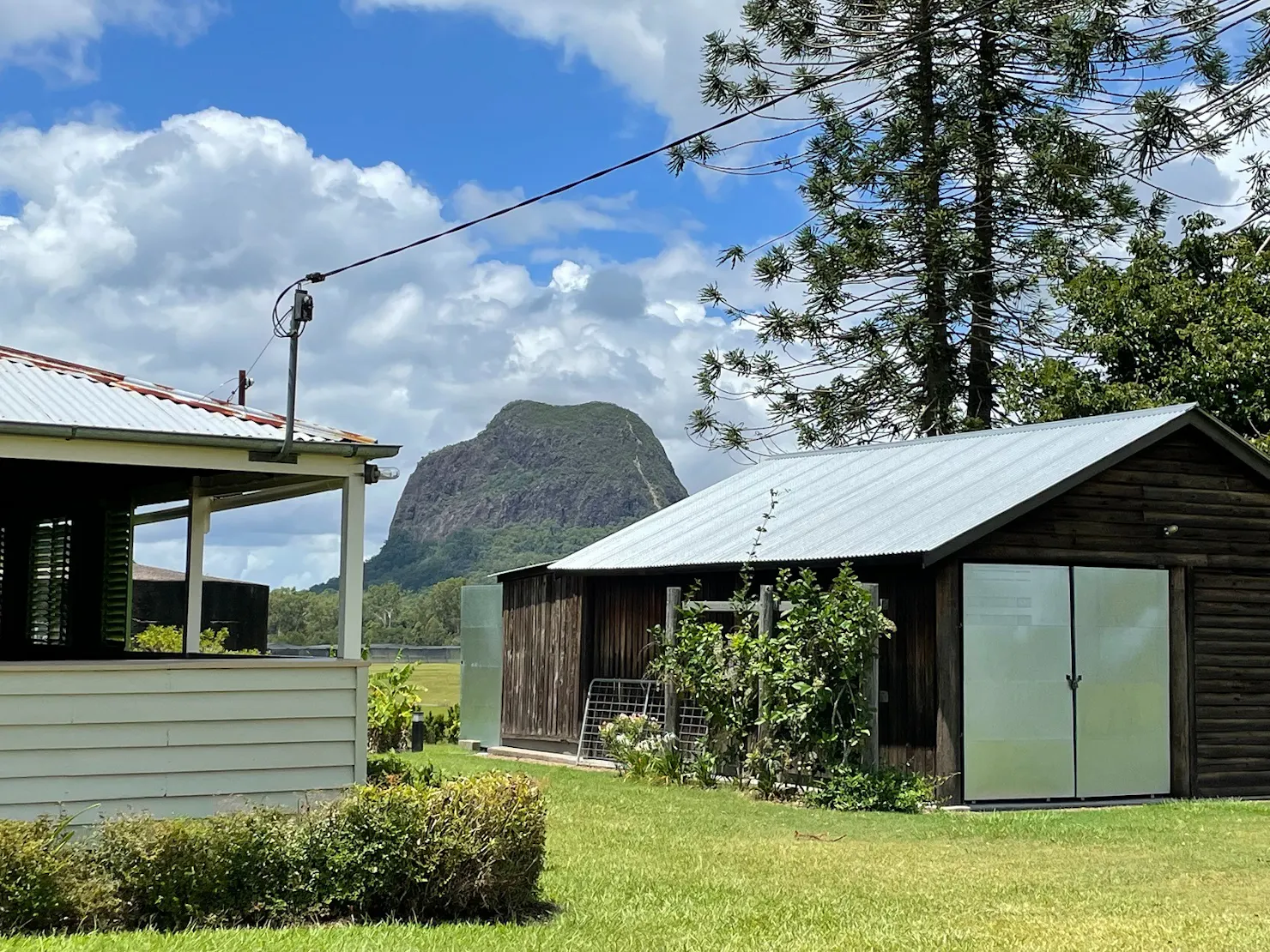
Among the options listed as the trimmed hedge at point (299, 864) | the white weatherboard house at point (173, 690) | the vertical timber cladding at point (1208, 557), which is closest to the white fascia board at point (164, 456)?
the white weatherboard house at point (173, 690)

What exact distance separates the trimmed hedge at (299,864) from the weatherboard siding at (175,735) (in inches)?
22.7

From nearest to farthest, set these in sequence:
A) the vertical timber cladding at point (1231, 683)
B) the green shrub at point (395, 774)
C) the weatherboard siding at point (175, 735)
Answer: the weatherboard siding at point (175, 735), the green shrub at point (395, 774), the vertical timber cladding at point (1231, 683)

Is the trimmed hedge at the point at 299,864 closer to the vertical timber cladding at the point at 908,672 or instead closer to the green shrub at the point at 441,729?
the vertical timber cladding at the point at 908,672

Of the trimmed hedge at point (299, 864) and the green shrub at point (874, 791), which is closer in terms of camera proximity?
the trimmed hedge at point (299, 864)

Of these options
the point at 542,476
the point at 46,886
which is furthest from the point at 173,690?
the point at 542,476

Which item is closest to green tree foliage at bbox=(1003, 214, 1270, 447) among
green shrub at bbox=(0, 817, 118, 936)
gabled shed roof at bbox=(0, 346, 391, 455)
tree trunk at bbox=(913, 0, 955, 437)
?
tree trunk at bbox=(913, 0, 955, 437)

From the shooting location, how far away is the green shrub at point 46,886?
25.5ft

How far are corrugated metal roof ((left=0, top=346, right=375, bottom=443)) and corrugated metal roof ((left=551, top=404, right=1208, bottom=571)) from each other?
21.5ft

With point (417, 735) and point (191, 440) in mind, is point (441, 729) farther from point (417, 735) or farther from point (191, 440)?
point (191, 440)

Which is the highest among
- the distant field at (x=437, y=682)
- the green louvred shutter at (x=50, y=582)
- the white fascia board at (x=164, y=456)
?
the white fascia board at (x=164, y=456)

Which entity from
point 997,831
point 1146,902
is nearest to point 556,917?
point 1146,902

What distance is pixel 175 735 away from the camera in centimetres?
953

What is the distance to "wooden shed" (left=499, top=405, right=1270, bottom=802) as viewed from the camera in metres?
15.0

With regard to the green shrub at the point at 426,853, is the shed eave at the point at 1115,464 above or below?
above
